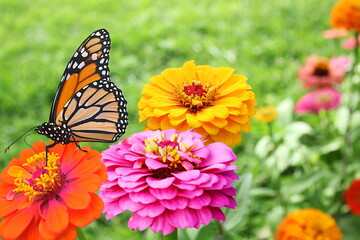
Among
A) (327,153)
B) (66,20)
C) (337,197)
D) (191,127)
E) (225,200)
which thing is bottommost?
(337,197)

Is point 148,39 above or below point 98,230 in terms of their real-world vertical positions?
above

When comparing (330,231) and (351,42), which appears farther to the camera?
(351,42)

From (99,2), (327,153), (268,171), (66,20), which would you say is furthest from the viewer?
(99,2)

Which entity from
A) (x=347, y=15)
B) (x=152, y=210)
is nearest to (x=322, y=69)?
(x=347, y=15)

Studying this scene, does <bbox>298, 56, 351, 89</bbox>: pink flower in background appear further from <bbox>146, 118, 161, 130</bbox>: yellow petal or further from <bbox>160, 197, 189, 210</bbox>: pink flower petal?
<bbox>160, 197, 189, 210</bbox>: pink flower petal

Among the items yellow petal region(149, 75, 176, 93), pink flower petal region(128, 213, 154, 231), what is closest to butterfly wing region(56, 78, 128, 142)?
yellow petal region(149, 75, 176, 93)

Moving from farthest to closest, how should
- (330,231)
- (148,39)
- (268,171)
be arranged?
(148,39) → (268,171) → (330,231)

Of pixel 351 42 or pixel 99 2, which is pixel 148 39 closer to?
pixel 99 2

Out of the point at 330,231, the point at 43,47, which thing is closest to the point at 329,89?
the point at 330,231
